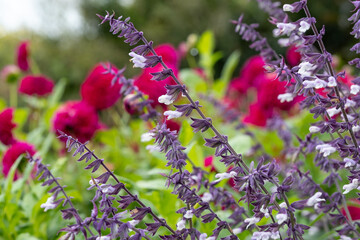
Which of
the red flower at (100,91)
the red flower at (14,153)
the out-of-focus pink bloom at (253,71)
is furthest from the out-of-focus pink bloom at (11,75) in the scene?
the out-of-focus pink bloom at (253,71)

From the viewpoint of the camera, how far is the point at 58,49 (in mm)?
12156

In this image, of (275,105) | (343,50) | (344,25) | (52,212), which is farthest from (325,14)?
(52,212)

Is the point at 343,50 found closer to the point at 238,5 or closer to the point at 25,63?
the point at 238,5

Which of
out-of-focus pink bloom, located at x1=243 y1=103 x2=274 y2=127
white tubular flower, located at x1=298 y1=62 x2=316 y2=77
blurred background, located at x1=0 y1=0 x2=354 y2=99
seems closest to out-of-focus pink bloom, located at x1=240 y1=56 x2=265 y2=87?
out-of-focus pink bloom, located at x1=243 y1=103 x2=274 y2=127

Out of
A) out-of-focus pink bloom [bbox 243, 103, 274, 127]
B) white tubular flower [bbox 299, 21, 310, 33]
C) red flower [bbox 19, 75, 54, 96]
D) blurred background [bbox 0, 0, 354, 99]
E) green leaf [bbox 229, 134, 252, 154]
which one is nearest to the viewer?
white tubular flower [bbox 299, 21, 310, 33]

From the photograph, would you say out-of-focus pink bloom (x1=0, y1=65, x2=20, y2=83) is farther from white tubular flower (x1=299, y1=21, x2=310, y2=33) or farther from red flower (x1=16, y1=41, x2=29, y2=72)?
white tubular flower (x1=299, y1=21, x2=310, y2=33)

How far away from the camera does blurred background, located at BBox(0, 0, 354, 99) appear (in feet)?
34.5

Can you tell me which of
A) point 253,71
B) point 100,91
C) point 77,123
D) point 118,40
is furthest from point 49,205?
point 118,40

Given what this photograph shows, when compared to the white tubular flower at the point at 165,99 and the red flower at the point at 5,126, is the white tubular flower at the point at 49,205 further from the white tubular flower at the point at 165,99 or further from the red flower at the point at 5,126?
the red flower at the point at 5,126

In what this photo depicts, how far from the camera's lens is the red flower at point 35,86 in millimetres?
1806

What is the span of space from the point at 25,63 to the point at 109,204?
146 cm

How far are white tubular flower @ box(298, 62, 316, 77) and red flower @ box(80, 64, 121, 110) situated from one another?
88 cm

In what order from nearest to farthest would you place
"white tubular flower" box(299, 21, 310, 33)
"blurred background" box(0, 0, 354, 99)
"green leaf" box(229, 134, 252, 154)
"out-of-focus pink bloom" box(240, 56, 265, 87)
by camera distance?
"white tubular flower" box(299, 21, 310, 33) → "green leaf" box(229, 134, 252, 154) → "out-of-focus pink bloom" box(240, 56, 265, 87) → "blurred background" box(0, 0, 354, 99)

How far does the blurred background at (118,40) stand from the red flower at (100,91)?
26.8 feet
